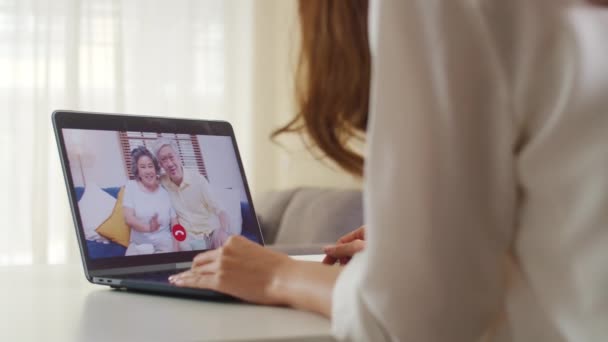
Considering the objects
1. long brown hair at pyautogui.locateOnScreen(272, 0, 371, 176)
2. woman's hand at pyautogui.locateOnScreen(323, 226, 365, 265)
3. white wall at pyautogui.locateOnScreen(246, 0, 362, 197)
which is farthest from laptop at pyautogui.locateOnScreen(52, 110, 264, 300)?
white wall at pyautogui.locateOnScreen(246, 0, 362, 197)

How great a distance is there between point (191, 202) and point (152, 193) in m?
0.06

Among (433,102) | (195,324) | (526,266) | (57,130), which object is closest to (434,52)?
(433,102)

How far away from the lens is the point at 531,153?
608 mm

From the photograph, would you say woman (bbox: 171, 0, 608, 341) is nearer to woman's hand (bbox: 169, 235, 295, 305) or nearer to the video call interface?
woman's hand (bbox: 169, 235, 295, 305)

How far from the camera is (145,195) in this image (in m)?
1.04

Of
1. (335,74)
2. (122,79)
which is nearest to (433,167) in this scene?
(335,74)

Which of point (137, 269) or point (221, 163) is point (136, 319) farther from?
point (221, 163)

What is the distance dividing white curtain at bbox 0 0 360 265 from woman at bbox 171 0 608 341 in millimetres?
2974

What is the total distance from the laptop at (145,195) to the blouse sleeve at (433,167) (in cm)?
38

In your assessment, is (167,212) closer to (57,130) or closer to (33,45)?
(57,130)

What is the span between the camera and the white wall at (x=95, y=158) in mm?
1021

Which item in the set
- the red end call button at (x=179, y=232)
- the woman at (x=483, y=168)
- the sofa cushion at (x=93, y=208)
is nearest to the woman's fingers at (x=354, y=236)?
the red end call button at (x=179, y=232)

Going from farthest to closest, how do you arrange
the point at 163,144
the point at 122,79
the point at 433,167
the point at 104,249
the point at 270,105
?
the point at 270,105 < the point at 122,79 < the point at 163,144 < the point at 104,249 < the point at 433,167

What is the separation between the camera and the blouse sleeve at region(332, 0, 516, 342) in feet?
2.00
